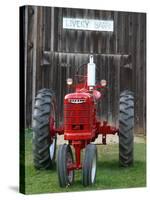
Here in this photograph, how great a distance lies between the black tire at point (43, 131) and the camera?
1054 centimetres

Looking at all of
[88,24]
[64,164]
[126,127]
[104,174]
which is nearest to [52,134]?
[64,164]

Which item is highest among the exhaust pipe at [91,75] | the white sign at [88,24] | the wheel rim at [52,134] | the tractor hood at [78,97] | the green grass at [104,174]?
the white sign at [88,24]

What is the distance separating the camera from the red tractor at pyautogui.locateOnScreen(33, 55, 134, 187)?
1055 centimetres

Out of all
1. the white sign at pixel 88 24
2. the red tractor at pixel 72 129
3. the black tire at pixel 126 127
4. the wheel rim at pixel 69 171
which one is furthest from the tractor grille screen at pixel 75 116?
the white sign at pixel 88 24

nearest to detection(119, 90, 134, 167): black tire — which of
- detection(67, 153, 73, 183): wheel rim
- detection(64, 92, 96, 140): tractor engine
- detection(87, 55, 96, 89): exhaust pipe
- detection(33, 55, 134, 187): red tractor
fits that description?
detection(33, 55, 134, 187): red tractor

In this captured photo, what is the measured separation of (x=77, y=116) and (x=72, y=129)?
0.20 metres

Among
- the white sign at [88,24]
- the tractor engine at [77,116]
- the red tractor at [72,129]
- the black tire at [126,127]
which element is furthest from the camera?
the black tire at [126,127]

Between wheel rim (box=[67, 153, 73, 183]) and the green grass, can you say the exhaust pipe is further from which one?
wheel rim (box=[67, 153, 73, 183])

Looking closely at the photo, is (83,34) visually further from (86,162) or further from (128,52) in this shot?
(86,162)

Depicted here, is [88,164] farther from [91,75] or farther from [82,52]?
[82,52]

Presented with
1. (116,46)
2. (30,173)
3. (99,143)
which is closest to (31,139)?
(30,173)

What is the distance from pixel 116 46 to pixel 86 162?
1941 mm

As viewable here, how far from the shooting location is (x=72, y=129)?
10.7 metres

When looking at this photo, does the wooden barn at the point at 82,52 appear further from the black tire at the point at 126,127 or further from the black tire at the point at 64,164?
the black tire at the point at 64,164
